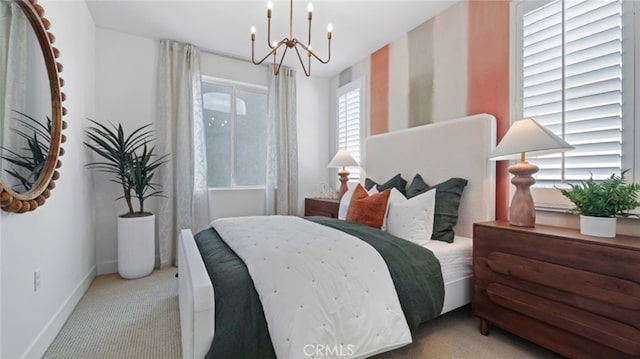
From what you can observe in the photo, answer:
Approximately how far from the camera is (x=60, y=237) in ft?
6.85

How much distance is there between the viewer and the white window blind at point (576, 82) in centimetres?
170

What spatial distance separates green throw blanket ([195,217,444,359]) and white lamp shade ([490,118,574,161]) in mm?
853

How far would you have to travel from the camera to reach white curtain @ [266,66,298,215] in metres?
4.07

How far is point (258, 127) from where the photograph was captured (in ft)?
13.7

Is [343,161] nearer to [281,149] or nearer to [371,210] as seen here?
[281,149]

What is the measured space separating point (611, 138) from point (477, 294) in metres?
1.28

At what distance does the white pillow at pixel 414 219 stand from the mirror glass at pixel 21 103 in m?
2.33

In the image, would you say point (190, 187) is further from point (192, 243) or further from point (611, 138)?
point (611, 138)

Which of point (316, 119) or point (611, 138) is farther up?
point (316, 119)

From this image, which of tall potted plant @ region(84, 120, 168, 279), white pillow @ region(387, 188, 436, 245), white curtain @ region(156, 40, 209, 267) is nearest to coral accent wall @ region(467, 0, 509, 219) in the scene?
white pillow @ region(387, 188, 436, 245)

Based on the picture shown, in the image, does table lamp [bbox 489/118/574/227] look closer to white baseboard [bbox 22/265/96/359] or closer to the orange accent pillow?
the orange accent pillow

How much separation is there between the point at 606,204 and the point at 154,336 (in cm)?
288

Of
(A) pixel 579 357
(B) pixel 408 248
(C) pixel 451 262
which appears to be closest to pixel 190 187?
(B) pixel 408 248

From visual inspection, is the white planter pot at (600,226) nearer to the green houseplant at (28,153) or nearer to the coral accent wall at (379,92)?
the coral accent wall at (379,92)
